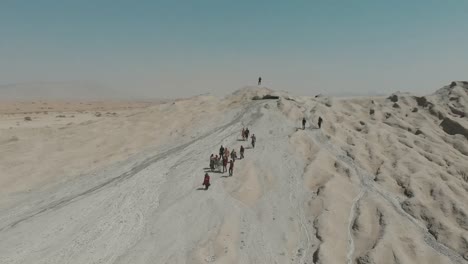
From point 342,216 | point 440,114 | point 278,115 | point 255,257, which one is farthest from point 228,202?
point 440,114

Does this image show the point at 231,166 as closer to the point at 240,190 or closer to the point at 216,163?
the point at 216,163

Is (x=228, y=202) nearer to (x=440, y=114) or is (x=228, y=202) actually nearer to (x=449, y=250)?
(x=449, y=250)

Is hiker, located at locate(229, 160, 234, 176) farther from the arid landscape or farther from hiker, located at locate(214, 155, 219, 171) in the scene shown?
hiker, located at locate(214, 155, 219, 171)

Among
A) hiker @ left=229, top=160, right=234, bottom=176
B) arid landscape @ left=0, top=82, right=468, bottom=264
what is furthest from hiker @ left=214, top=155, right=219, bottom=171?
hiker @ left=229, top=160, right=234, bottom=176

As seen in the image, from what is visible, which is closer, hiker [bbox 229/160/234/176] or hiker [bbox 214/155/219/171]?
hiker [bbox 229/160/234/176]

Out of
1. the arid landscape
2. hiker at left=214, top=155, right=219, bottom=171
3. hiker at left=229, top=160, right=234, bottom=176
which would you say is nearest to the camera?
the arid landscape

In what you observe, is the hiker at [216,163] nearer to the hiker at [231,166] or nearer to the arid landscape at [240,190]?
the arid landscape at [240,190]

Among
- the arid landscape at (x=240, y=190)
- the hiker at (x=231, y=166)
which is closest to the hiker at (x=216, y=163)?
the arid landscape at (x=240, y=190)

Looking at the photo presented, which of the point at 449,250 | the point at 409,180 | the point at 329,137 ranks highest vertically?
the point at 329,137
